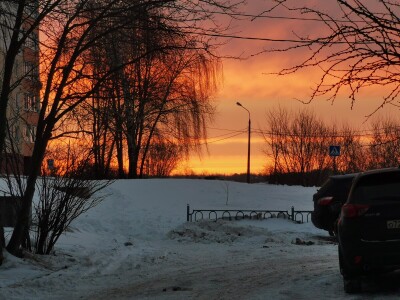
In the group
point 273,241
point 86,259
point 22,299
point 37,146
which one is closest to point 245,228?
point 273,241

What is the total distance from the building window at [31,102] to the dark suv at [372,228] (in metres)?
8.61

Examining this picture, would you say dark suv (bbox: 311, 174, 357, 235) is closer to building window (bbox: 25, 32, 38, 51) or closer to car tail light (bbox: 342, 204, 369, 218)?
car tail light (bbox: 342, 204, 369, 218)

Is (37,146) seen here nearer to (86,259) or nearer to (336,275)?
(86,259)

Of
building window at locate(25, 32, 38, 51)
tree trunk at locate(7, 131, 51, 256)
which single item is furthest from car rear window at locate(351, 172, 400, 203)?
building window at locate(25, 32, 38, 51)

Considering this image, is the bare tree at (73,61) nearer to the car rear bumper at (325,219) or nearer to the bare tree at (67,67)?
the bare tree at (67,67)

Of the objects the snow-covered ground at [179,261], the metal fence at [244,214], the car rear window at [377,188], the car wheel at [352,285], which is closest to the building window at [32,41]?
the snow-covered ground at [179,261]

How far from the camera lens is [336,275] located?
30.8ft

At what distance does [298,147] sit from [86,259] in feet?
143

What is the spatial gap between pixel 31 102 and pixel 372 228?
9.50 m

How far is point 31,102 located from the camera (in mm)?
13758

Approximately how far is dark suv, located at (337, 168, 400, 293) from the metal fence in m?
15.6

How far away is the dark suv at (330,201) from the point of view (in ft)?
38.7

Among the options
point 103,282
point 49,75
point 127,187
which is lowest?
point 103,282

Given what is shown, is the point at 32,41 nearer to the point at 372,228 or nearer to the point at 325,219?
the point at 325,219
